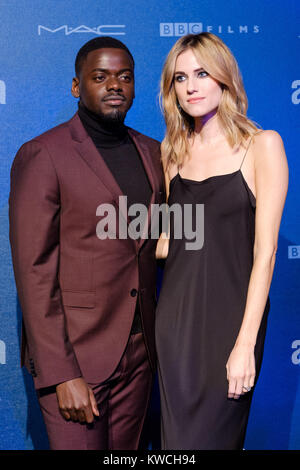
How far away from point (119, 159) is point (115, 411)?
0.94m

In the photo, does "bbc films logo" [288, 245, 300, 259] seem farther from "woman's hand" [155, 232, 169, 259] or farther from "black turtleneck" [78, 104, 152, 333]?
"black turtleneck" [78, 104, 152, 333]

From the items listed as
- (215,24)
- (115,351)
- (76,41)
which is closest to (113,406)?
(115,351)

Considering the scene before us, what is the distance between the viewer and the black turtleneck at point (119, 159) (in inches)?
78.5

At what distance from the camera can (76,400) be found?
184cm

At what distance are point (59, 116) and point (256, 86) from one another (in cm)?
100

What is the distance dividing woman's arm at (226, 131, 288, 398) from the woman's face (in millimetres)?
282

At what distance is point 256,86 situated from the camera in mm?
2814

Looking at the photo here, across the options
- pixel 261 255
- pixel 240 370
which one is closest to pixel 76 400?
pixel 240 370

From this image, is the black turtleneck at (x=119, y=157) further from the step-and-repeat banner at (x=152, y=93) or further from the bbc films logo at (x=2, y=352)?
the bbc films logo at (x=2, y=352)

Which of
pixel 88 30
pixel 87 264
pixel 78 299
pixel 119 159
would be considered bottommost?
pixel 78 299

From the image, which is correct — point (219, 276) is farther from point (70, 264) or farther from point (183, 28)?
point (183, 28)

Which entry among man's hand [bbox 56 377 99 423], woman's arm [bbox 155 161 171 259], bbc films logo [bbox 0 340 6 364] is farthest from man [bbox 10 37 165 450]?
bbc films logo [bbox 0 340 6 364]

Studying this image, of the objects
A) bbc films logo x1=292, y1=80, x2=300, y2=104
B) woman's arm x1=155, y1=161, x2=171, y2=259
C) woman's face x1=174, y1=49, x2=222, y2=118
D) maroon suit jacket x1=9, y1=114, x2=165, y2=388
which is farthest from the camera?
bbc films logo x1=292, y1=80, x2=300, y2=104

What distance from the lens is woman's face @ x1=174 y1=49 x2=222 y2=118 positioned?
204cm
